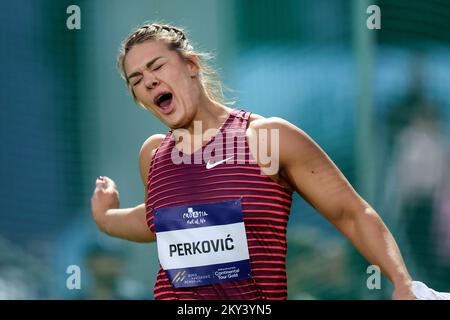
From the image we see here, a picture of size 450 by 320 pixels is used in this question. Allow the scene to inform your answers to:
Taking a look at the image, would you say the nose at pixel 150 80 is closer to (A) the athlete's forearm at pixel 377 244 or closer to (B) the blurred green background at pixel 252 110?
(A) the athlete's forearm at pixel 377 244

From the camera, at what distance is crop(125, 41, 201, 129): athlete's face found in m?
3.25

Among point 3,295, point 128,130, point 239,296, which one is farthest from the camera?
point 128,130

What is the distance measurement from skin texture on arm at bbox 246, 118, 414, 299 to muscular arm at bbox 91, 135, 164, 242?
19.7 inches

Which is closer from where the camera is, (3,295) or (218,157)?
(218,157)

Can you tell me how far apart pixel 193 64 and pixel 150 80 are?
7.0 inches

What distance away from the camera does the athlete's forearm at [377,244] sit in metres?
2.92

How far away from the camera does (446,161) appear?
200 inches

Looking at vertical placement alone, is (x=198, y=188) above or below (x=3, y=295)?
above

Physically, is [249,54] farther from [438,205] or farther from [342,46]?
[438,205]

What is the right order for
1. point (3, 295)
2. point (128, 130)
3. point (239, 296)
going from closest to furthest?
point (239, 296) < point (3, 295) < point (128, 130)

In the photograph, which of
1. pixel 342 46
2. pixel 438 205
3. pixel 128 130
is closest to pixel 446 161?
pixel 438 205

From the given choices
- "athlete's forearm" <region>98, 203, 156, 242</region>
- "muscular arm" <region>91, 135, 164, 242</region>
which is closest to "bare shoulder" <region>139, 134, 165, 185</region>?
"muscular arm" <region>91, 135, 164, 242</region>

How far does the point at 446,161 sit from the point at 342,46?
73 cm

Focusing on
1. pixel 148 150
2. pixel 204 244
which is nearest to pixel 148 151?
pixel 148 150
